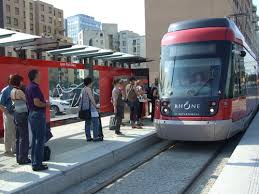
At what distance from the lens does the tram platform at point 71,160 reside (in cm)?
708

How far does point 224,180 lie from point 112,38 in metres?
121

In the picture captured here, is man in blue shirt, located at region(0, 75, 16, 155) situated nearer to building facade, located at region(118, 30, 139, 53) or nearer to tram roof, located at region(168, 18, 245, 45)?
tram roof, located at region(168, 18, 245, 45)

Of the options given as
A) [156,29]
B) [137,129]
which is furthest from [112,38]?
[137,129]

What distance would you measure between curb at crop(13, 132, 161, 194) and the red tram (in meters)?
1.19

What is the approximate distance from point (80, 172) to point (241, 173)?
2880 millimetres

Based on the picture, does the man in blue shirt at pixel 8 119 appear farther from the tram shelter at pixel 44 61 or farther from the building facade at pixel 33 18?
the building facade at pixel 33 18

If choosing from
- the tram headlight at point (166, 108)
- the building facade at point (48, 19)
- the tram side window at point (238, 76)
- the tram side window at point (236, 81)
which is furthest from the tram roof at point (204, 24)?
the building facade at point (48, 19)

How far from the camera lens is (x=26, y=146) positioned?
848 centimetres

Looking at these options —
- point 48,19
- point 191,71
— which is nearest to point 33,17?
point 48,19

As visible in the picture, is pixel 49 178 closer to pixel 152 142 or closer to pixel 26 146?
pixel 26 146

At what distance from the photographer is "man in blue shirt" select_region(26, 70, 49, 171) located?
7672mm

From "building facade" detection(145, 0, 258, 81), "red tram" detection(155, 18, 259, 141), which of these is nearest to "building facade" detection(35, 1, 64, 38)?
"building facade" detection(145, 0, 258, 81)

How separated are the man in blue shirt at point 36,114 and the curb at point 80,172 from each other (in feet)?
1.71

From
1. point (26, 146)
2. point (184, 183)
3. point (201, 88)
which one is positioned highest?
point (201, 88)
